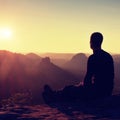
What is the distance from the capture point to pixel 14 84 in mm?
89312

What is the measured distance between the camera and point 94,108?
Answer: 33.0 ft

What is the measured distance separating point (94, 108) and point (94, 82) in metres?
1.28

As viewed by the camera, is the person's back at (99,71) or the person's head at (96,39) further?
the person's head at (96,39)

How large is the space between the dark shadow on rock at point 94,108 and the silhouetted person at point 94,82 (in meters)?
0.29

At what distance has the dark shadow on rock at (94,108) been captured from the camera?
8.73 m

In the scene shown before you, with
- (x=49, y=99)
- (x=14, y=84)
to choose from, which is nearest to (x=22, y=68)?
(x=14, y=84)

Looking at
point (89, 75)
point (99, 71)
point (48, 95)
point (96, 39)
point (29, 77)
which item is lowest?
point (48, 95)

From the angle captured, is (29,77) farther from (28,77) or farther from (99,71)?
(99,71)

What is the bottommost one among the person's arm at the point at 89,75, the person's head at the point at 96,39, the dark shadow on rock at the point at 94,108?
the dark shadow on rock at the point at 94,108

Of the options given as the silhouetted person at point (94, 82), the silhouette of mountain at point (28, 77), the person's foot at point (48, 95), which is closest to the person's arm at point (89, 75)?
the silhouetted person at point (94, 82)

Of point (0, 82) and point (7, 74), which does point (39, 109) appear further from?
point (7, 74)

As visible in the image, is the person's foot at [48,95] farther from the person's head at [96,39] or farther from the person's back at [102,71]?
the person's head at [96,39]

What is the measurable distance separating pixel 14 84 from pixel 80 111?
80.7m

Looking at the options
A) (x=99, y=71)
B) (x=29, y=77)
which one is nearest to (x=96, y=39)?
(x=99, y=71)
